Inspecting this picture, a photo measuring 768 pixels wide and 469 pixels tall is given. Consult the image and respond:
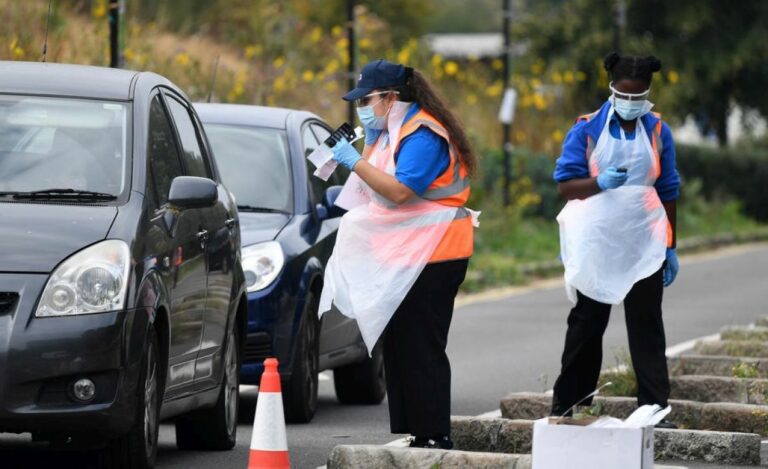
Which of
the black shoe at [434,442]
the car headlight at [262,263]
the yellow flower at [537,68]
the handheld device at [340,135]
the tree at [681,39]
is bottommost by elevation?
the black shoe at [434,442]

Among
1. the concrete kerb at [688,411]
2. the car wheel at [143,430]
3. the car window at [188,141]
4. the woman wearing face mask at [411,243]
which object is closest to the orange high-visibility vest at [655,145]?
the concrete kerb at [688,411]

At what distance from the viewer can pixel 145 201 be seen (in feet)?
25.4

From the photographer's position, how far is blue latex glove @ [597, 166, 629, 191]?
873 cm

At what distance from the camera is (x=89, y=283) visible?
7.18 meters

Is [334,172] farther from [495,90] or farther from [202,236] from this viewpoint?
[495,90]

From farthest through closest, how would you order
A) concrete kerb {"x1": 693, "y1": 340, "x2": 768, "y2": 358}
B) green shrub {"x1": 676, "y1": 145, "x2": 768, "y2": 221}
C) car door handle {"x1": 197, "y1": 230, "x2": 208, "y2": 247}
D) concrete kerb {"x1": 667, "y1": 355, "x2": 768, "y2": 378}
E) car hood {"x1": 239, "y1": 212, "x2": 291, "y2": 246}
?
green shrub {"x1": 676, "y1": 145, "x2": 768, "y2": 221} < concrete kerb {"x1": 693, "y1": 340, "x2": 768, "y2": 358} < concrete kerb {"x1": 667, "y1": 355, "x2": 768, "y2": 378} < car hood {"x1": 239, "y1": 212, "x2": 291, "y2": 246} < car door handle {"x1": 197, "y1": 230, "x2": 208, "y2": 247}

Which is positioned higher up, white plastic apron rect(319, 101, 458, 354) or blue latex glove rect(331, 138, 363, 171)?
blue latex glove rect(331, 138, 363, 171)

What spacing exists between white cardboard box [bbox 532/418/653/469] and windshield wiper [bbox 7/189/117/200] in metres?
2.06

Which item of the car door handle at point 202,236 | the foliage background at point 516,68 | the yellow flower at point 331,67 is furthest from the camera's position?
the yellow flower at point 331,67

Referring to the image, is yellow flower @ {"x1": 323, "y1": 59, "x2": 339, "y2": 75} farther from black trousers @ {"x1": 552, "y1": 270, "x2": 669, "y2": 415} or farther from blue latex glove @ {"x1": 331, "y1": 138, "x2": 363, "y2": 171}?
blue latex glove @ {"x1": 331, "y1": 138, "x2": 363, "y2": 171}

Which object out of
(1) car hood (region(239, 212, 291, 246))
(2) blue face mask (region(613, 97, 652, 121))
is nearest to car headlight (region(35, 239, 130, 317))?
(2) blue face mask (region(613, 97, 652, 121))

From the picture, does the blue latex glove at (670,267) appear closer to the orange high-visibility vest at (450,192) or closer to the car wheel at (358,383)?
the orange high-visibility vest at (450,192)

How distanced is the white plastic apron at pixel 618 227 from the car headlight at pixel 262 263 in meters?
1.96

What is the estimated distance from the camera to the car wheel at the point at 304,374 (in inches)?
406
